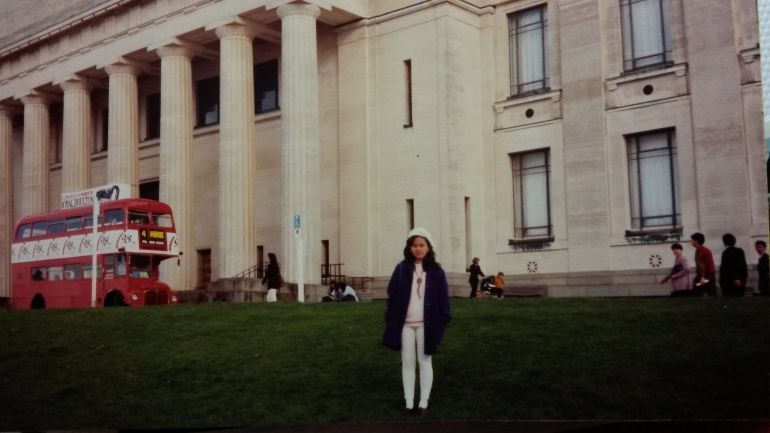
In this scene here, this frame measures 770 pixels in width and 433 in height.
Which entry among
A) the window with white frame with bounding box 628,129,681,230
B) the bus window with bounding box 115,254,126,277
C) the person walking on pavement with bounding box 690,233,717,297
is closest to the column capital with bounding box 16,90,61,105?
the bus window with bounding box 115,254,126,277

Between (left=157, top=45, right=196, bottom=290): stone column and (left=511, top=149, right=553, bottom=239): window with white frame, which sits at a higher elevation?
(left=157, top=45, right=196, bottom=290): stone column

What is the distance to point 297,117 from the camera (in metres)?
20.4

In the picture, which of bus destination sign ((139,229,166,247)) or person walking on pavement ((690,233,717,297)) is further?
bus destination sign ((139,229,166,247))

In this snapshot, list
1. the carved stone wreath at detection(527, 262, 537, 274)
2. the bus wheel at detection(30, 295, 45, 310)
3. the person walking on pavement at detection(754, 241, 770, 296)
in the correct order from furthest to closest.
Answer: the carved stone wreath at detection(527, 262, 537, 274) → the bus wheel at detection(30, 295, 45, 310) → the person walking on pavement at detection(754, 241, 770, 296)

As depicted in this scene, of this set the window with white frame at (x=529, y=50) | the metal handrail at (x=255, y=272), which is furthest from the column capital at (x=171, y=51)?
the window with white frame at (x=529, y=50)

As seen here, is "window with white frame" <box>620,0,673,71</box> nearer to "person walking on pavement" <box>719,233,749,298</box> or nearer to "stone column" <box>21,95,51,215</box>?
"person walking on pavement" <box>719,233,749,298</box>

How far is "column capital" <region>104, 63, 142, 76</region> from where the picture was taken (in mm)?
19966

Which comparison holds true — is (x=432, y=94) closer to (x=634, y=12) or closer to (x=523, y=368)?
(x=634, y=12)

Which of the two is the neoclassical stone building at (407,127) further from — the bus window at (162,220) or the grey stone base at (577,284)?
the bus window at (162,220)

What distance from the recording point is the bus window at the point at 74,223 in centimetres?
1420

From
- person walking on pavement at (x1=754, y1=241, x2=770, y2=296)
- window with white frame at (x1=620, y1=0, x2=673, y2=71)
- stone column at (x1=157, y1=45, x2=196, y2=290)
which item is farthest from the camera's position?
stone column at (x1=157, y1=45, x2=196, y2=290)

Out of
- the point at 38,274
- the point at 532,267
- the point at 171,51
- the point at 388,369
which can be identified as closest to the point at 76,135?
the point at 38,274

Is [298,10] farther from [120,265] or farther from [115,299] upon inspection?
[115,299]

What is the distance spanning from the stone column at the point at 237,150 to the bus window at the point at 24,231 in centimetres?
781
